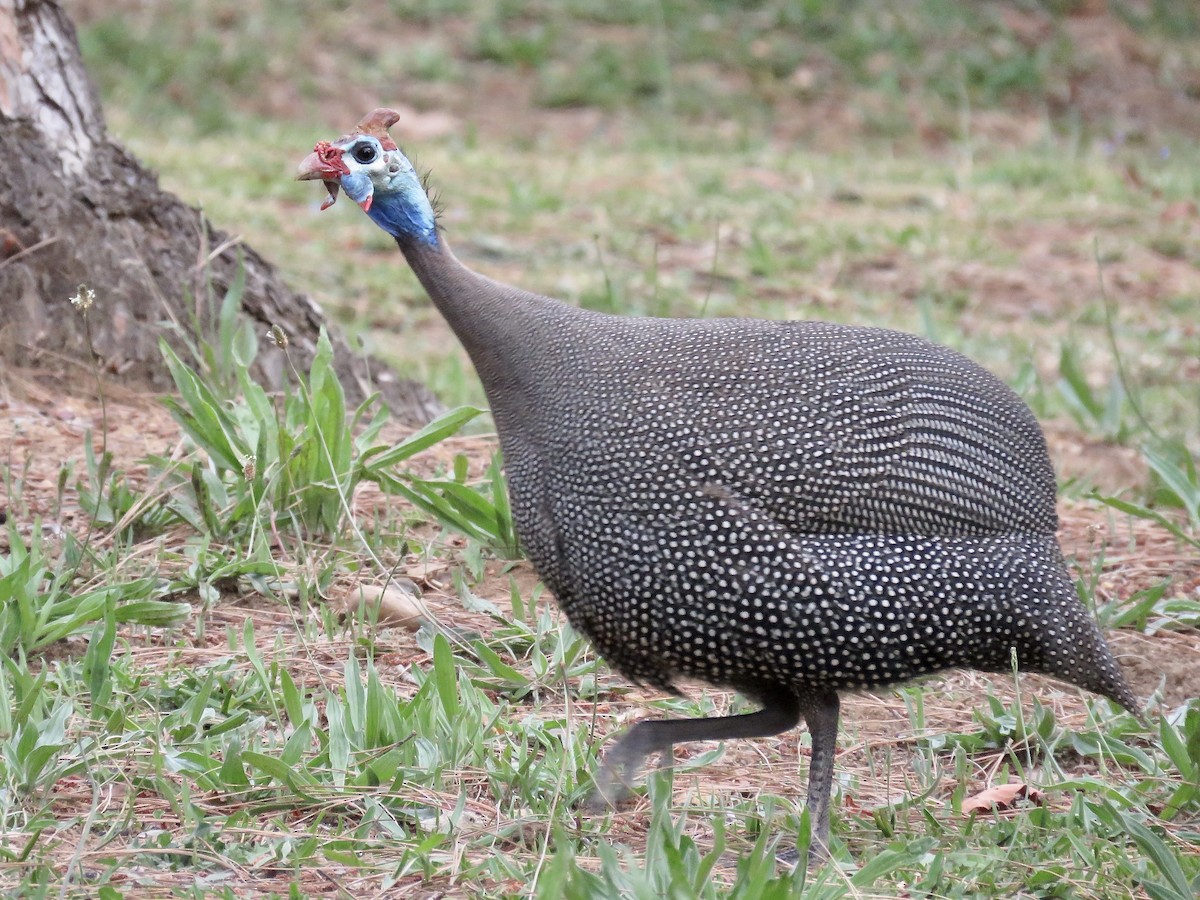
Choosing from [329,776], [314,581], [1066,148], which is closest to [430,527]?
[314,581]

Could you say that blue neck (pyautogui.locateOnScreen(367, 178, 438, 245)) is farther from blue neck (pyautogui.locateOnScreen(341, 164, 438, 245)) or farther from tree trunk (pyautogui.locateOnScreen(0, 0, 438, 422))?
tree trunk (pyautogui.locateOnScreen(0, 0, 438, 422))

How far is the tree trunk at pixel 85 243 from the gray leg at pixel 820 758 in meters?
1.98

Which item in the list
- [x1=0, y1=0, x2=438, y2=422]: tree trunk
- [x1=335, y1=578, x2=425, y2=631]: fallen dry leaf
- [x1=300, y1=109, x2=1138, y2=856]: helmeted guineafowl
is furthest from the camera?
[x1=0, y1=0, x2=438, y2=422]: tree trunk

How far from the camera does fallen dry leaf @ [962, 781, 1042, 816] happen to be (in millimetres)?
2820

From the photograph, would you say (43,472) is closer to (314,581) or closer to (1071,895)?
(314,581)

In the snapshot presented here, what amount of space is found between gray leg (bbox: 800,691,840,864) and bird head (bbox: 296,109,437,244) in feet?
3.68

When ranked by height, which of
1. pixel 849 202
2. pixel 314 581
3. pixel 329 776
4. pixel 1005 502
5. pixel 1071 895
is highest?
pixel 849 202

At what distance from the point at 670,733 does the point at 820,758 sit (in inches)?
10.8

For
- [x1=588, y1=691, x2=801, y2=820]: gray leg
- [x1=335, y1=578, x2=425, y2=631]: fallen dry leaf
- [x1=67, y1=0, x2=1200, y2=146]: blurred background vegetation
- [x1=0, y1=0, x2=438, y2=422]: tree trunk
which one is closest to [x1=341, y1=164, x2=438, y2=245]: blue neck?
[x1=335, y1=578, x2=425, y2=631]: fallen dry leaf

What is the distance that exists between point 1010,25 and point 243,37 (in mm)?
5554

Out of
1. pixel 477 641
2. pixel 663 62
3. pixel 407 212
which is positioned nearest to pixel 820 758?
pixel 477 641

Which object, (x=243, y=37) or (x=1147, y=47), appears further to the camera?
(x=1147, y=47)

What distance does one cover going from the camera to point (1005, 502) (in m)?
2.77

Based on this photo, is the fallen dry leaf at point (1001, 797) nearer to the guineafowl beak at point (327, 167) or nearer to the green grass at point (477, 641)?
the green grass at point (477, 641)
